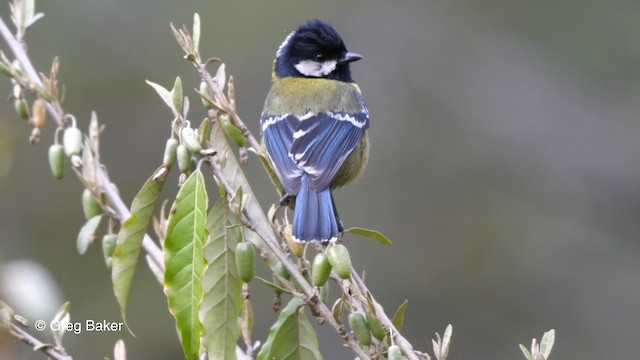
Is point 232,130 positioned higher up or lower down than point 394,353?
higher up

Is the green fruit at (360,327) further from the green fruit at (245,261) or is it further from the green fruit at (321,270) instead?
the green fruit at (245,261)

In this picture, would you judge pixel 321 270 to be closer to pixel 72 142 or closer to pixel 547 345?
pixel 547 345

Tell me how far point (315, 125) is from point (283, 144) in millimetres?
235

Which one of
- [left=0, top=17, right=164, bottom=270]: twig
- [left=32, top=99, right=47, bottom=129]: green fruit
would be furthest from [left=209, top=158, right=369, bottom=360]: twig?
[left=32, top=99, right=47, bottom=129]: green fruit

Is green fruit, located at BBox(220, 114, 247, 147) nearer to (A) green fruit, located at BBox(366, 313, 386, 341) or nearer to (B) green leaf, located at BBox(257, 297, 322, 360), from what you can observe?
(B) green leaf, located at BBox(257, 297, 322, 360)

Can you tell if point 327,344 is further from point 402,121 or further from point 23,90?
point 23,90

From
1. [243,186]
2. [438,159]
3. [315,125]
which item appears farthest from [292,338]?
[438,159]

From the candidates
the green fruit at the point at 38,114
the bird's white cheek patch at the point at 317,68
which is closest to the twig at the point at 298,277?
the green fruit at the point at 38,114

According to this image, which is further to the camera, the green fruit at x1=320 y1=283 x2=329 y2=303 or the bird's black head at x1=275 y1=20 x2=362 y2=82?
the bird's black head at x1=275 y1=20 x2=362 y2=82

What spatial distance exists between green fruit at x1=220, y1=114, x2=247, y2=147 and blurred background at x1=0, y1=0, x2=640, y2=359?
4.44 meters

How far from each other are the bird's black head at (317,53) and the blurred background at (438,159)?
2.96m

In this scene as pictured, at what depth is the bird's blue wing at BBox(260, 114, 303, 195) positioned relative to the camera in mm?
2795

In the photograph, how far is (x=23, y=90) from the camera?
204 cm

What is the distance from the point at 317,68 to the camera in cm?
364
